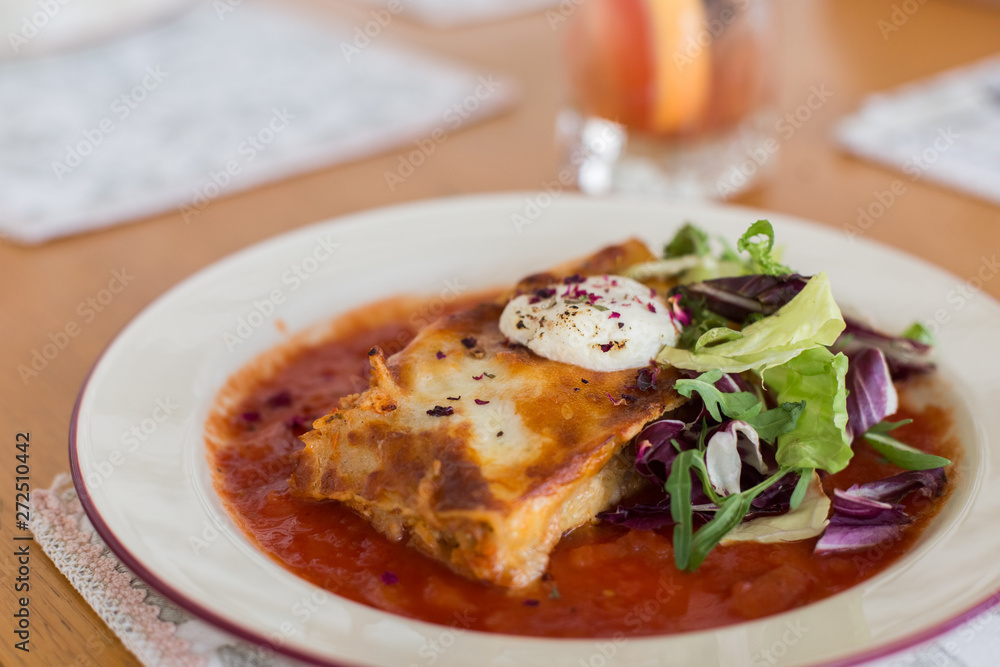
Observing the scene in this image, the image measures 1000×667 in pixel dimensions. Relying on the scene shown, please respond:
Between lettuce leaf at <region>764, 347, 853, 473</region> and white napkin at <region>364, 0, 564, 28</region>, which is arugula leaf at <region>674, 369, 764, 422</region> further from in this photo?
white napkin at <region>364, 0, 564, 28</region>

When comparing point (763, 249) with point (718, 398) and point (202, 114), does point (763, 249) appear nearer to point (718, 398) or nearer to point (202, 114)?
point (718, 398)

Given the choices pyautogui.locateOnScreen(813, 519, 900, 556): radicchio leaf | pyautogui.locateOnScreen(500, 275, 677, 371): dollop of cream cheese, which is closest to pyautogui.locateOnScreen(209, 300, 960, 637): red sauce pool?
pyautogui.locateOnScreen(813, 519, 900, 556): radicchio leaf

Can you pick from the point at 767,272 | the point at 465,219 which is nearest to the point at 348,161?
the point at 465,219

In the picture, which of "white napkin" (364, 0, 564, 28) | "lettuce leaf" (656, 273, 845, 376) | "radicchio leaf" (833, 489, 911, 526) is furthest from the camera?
"white napkin" (364, 0, 564, 28)

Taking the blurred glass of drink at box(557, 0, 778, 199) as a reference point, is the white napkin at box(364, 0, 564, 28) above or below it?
below

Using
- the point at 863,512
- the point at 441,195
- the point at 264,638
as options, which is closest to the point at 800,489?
the point at 863,512
